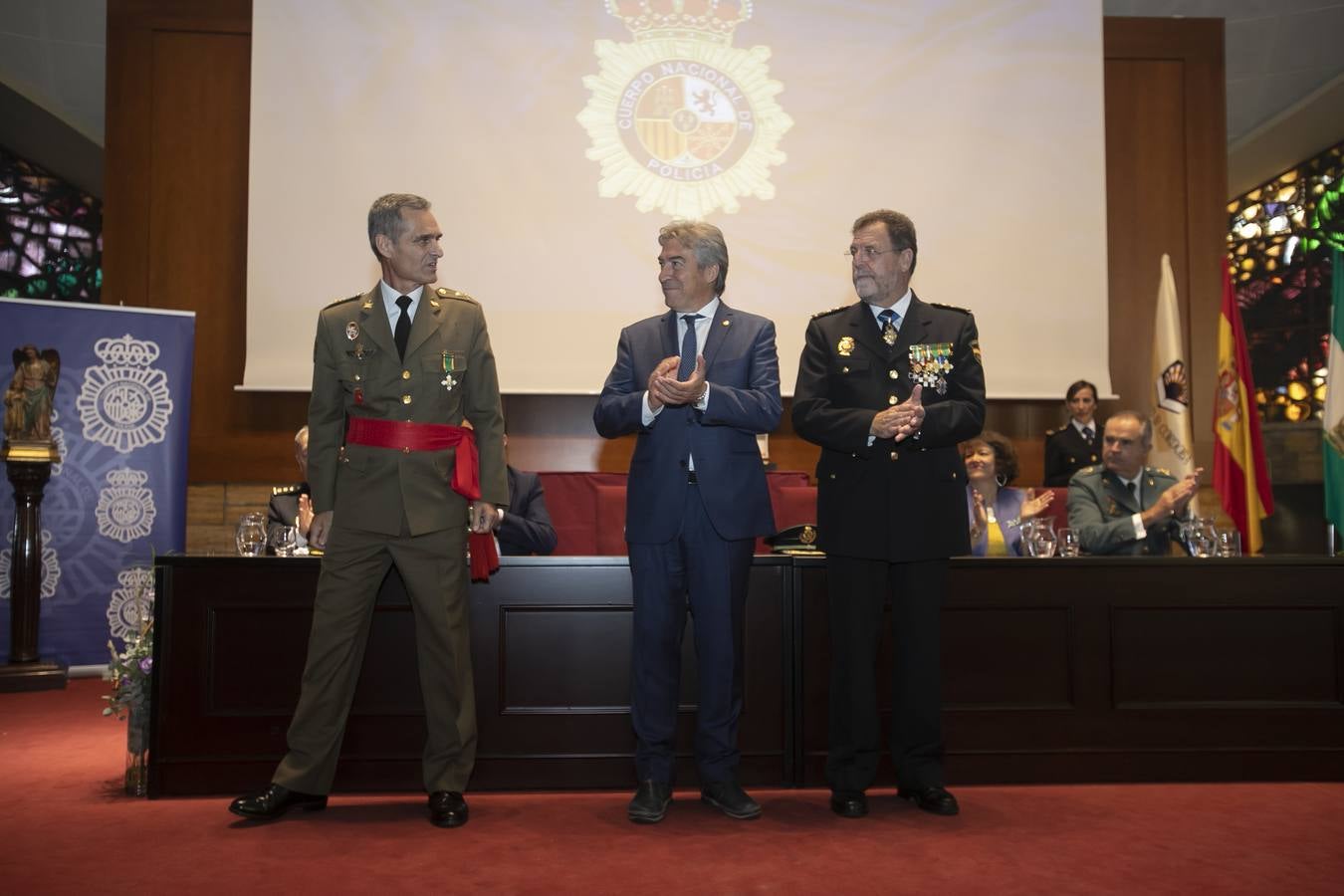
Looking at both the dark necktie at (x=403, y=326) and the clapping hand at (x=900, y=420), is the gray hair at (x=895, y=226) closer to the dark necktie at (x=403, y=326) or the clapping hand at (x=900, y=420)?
the clapping hand at (x=900, y=420)

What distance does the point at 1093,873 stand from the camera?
254cm

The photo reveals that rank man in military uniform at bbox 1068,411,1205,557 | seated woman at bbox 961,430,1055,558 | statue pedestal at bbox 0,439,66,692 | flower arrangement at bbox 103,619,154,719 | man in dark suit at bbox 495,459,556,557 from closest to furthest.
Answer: flower arrangement at bbox 103,619,154,719 → man in military uniform at bbox 1068,411,1205,557 → man in dark suit at bbox 495,459,556,557 → seated woman at bbox 961,430,1055,558 → statue pedestal at bbox 0,439,66,692

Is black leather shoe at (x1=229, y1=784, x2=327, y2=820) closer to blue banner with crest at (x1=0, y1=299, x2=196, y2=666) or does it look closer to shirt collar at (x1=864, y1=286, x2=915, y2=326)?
shirt collar at (x1=864, y1=286, x2=915, y2=326)

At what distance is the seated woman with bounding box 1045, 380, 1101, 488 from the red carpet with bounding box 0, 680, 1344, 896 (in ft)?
10.4

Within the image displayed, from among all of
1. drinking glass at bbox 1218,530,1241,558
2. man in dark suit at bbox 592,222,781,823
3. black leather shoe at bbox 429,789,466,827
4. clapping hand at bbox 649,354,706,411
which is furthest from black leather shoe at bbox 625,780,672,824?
drinking glass at bbox 1218,530,1241,558

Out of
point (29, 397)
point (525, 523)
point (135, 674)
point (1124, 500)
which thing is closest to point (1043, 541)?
point (1124, 500)

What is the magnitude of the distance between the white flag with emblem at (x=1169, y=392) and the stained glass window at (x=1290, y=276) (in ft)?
15.4

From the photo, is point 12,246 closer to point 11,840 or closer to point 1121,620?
point 11,840

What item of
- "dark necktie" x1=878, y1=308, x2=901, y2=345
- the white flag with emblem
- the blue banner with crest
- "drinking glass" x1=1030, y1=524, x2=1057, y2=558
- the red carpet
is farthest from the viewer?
the white flag with emblem

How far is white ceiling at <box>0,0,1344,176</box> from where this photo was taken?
308 inches

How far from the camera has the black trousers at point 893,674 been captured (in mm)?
3115

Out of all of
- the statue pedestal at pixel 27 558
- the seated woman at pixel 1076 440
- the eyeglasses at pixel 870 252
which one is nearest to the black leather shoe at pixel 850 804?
the eyeglasses at pixel 870 252

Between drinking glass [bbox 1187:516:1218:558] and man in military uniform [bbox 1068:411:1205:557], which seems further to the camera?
man in military uniform [bbox 1068:411:1205:557]

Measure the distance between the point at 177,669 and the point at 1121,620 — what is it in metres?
2.81
